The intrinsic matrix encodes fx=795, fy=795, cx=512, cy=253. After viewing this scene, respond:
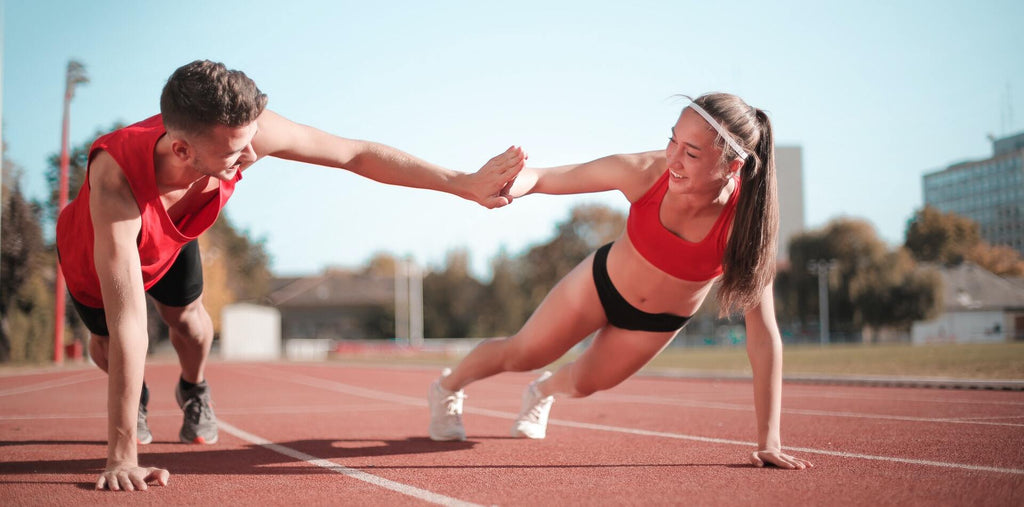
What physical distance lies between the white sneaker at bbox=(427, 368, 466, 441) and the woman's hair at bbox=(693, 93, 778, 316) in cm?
208

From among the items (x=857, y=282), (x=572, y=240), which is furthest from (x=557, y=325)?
(x=572, y=240)

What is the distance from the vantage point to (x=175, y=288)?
15.0 feet

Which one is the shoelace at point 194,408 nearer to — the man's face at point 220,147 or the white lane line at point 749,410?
the man's face at point 220,147

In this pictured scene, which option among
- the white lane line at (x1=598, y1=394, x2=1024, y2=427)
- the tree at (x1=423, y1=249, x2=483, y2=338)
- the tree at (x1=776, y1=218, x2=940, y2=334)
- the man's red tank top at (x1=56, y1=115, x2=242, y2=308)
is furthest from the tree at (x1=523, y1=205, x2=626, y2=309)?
the man's red tank top at (x1=56, y1=115, x2=242, y2=308)

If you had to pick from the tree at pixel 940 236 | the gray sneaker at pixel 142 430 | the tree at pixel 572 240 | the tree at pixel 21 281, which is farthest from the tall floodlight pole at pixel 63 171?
the tree at pixel 940 236

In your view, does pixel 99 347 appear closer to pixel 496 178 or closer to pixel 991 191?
pixel 496 178

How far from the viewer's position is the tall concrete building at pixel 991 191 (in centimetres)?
4006

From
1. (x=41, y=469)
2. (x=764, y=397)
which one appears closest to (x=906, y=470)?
(x=764, y=397)

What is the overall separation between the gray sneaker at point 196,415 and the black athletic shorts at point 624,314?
2.76m

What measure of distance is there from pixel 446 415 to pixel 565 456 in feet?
3.67

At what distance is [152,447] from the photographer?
16.6 ft

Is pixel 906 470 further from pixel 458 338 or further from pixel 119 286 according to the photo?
pixel 458 338

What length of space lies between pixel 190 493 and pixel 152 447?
6.48 feet

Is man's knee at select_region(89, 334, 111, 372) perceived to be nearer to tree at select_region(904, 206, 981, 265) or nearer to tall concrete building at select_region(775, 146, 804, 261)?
tall concrete building at select_region(775, 146, 804, 261)
